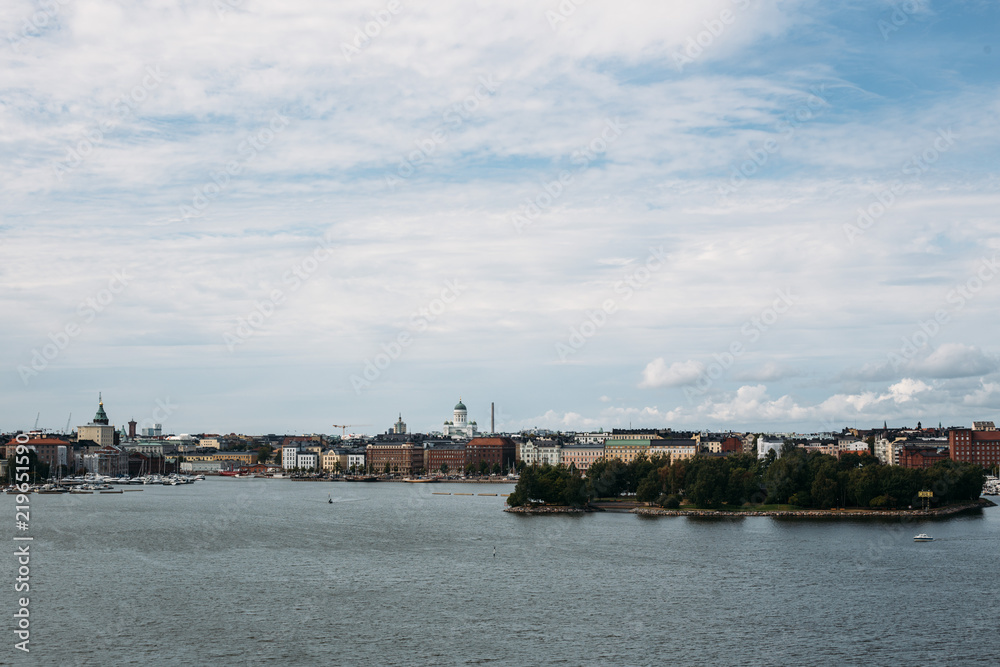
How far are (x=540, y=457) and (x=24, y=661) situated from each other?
352 ft

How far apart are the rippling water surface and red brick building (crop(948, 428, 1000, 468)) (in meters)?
52.2

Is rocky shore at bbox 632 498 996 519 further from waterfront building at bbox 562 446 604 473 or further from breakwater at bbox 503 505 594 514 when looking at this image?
waterfront building at bbox 562 446 604 473

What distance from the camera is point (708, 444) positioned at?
117 meters

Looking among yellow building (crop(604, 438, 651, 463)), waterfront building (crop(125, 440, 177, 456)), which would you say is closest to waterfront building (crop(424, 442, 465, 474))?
yellow building (crop(604, 438, 651, 463))

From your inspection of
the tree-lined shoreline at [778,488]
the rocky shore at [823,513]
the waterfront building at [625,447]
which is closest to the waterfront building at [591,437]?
the waterfront building at [625,447]

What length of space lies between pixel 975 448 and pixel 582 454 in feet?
144

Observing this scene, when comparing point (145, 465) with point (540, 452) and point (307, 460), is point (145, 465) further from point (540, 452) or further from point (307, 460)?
point (540, 452)

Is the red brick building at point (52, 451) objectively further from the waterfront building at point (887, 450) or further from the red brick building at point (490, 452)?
the waterfront building at point (887, 450)

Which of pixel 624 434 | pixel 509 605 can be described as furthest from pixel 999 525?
pixel 624 434

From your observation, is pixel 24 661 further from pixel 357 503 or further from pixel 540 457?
pixel 540 457

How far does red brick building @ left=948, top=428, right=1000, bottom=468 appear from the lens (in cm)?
9431

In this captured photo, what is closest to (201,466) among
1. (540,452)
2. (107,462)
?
(107,462)

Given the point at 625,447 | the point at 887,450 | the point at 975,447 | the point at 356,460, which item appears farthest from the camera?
the point at 356,460

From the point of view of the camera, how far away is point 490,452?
121000 millimetres
